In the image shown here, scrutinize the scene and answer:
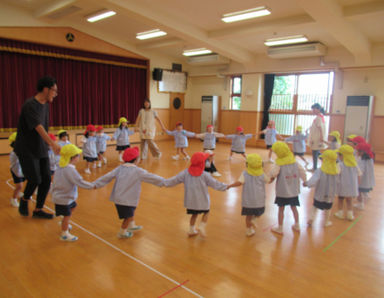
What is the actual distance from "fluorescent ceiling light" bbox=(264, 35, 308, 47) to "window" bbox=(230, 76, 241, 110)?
2.66m

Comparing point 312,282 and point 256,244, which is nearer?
point 312,282

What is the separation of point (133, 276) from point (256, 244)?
1.25 m

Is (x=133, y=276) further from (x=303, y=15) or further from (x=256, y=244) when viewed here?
(x=303, y=15)

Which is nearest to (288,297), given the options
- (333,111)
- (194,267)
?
(194,267)

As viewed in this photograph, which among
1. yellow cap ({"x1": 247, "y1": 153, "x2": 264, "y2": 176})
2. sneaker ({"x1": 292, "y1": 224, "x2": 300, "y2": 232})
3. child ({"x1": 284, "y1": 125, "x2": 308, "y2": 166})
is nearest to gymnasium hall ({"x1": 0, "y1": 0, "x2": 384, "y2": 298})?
sneaker ({"x1": 292, "y1": 224, "x2": 300, "y2": 232})

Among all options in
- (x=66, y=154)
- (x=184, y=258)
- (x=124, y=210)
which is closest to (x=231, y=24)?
(x=66, y=154)

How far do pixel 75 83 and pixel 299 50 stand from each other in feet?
21.8

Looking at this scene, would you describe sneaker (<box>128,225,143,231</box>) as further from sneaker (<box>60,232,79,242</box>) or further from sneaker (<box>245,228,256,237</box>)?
sneaker (<box>245,228,256,237</box>)

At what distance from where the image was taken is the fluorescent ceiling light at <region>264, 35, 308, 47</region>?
24.2 feet

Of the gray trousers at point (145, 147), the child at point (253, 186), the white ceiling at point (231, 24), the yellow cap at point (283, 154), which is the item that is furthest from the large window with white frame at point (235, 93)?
the child at point (253, 186)

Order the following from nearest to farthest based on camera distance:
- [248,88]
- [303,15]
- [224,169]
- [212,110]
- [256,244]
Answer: [256,244] → [303,15] → [224,169] → [248,88] → [212,110]

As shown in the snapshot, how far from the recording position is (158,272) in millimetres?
2252

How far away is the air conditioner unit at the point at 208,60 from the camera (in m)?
10.1

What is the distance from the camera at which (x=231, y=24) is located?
267 inches
